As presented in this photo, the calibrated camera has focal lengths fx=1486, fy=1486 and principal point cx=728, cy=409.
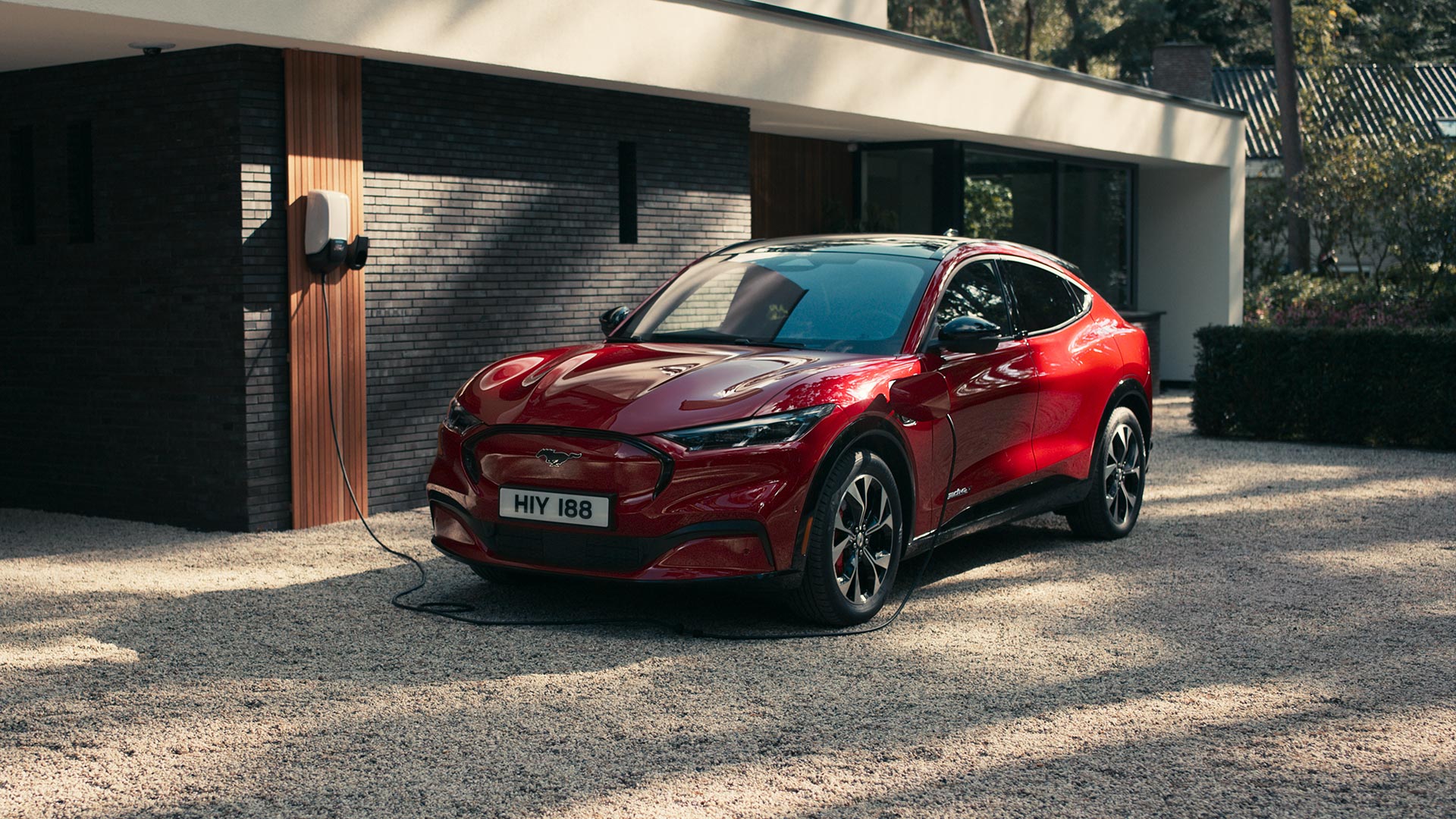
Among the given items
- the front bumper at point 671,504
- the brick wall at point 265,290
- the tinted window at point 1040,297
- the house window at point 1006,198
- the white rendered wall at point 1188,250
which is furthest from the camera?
the white rendered wall at point 1188,250

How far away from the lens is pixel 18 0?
720 cm

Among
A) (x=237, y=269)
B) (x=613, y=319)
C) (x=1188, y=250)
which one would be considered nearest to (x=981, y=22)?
Result: (x=1188, y=250)

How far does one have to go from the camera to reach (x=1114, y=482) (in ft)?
28.4

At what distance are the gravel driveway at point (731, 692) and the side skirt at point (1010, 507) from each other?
305 mm

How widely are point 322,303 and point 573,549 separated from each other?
3.99m

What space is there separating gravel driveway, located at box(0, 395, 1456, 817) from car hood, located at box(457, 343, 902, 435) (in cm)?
93

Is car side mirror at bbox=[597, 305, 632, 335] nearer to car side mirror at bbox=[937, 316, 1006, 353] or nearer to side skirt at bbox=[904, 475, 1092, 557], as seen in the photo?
car side mirror at bbox=[937, 316, 1006, 353]

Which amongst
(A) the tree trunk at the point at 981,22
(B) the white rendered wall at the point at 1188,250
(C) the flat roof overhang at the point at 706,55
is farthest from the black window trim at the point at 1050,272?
(A) the tree trunk at the point at 981,22

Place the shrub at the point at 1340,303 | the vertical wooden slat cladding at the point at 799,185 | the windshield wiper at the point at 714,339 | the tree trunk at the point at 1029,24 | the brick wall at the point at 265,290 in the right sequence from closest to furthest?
the windshield wiper at the point at 714,339 < the brick wall at the point at 265,290 < the vertical wooden slat cladding at the point at 799,185 < the shrub at the point at 1340,303 < the tree trunk at the point at 1029,24

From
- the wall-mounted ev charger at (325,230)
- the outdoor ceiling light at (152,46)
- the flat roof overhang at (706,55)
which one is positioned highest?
the flat roof overhang at (706,55)

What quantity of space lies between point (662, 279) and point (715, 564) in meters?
6.41

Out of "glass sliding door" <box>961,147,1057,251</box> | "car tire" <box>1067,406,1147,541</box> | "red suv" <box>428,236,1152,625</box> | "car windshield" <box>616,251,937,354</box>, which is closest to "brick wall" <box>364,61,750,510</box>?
"red suv" <box>428,236,1152,625</box>

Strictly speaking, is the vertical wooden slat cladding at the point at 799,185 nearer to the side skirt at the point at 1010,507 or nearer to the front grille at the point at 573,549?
the side skirt at the point at 1010,507

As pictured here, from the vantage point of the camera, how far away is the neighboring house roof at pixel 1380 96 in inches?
1697
